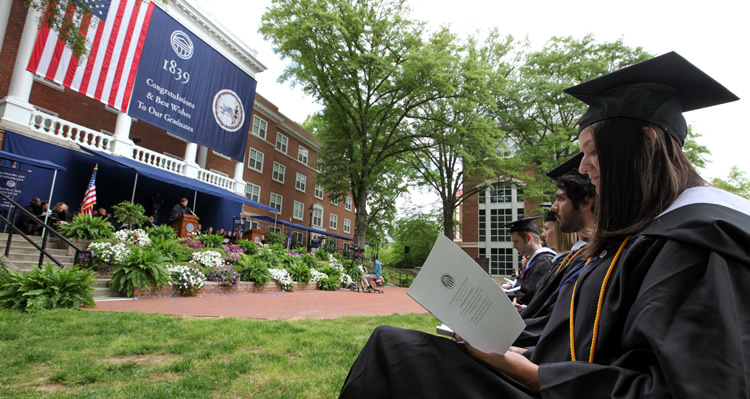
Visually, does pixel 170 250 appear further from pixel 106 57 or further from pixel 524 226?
pixel 524 226

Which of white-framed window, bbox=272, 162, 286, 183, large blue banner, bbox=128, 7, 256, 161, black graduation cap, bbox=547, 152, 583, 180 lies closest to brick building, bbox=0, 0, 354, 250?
white-framed window, bbox=272, 162, 286, 183

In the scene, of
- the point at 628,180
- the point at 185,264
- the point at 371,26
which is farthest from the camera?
the point at 371,26

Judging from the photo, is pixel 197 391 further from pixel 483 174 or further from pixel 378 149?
pixel 483 174

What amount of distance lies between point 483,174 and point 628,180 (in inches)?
821

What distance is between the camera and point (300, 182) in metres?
31.2

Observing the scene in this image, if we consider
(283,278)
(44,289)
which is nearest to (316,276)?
(283,278)

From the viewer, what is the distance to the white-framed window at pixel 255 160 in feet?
82.8

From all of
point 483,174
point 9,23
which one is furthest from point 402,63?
point 9,23

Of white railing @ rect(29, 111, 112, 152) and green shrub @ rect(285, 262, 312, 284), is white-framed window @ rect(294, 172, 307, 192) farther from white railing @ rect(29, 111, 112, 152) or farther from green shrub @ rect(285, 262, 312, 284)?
green shrub @ rect(285, 262, 312, 284)

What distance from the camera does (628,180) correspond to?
1167mm

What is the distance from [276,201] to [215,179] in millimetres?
8767

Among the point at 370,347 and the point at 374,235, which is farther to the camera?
the point at 374,235

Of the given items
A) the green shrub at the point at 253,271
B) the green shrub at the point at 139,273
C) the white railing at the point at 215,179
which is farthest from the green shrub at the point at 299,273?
the white railing at the point at 215,179

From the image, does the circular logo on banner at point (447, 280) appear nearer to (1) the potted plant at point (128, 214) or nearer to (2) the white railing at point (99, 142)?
(1) the potted plant at point (128, 214)
